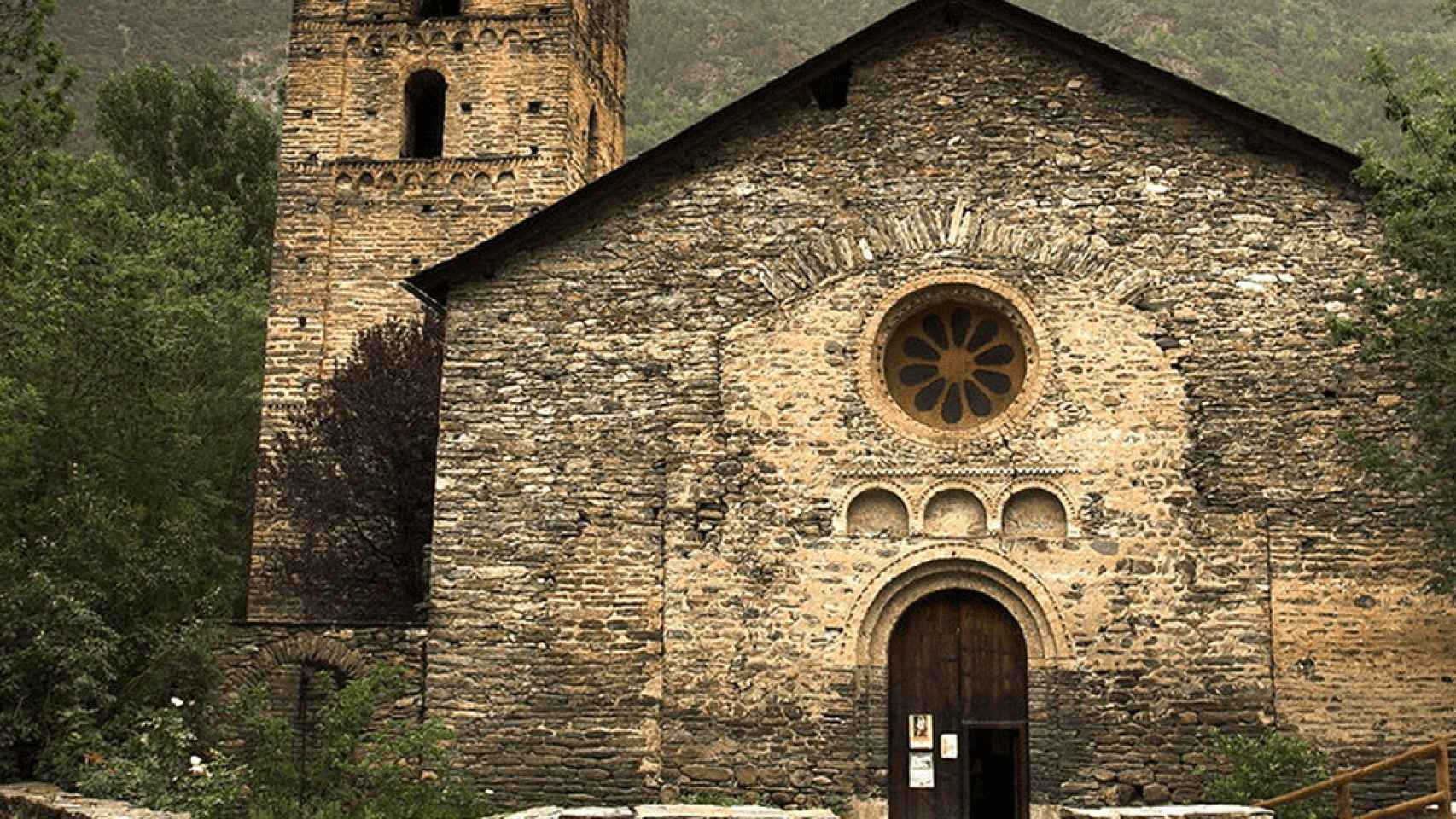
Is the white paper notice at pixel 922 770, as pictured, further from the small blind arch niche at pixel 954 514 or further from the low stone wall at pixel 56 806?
the low stone wall at pixel 56 806

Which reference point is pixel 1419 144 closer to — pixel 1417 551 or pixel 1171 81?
pixel 1171 81

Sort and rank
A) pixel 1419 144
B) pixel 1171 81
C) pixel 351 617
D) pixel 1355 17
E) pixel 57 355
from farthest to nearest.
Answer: pixel 1355 17 < pixel 57 355 < pixel 351 617 < pixel 1171 81 < pixel 1419 144

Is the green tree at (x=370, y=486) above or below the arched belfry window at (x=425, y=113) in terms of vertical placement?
below

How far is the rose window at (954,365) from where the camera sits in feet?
43.6

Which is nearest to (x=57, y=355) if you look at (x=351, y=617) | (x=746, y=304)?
(x=351, y=617)

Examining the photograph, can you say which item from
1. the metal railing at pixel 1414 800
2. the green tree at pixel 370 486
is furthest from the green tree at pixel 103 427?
the metal railing at pixel 1414 800

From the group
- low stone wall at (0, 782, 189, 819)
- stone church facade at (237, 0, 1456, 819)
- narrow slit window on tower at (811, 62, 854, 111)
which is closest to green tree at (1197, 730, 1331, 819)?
stone church facade at (237, 0, 1456, 819)

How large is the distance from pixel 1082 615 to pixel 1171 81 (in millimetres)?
5071

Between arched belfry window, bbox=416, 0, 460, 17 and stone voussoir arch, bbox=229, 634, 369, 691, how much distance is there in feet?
41.7

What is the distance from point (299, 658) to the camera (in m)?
13.7

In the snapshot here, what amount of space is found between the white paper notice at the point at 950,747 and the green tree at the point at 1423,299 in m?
4.25

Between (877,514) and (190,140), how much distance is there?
89.8ft

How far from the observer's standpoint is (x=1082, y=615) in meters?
12.6

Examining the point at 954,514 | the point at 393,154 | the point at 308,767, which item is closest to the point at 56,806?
the point at 308,767
